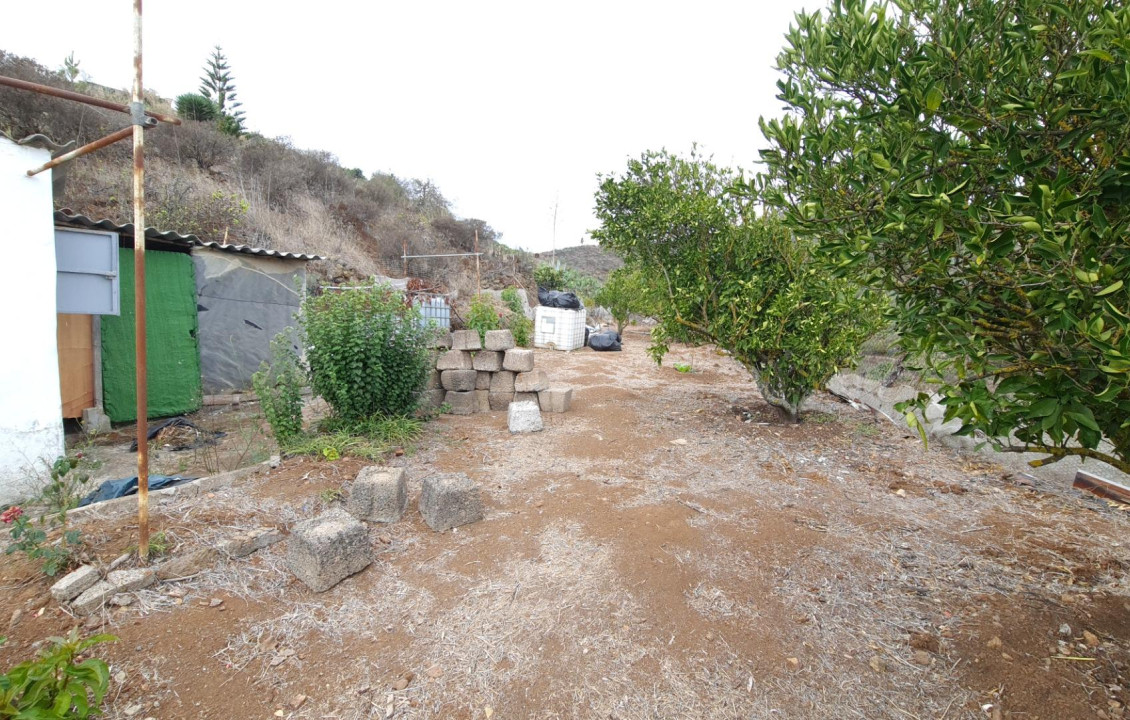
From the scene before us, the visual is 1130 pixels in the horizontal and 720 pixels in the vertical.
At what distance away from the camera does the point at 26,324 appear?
4359 millimetres

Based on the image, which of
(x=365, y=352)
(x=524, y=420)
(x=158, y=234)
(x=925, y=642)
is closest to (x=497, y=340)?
(x=524, y=420)

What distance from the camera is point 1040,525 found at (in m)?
3.73

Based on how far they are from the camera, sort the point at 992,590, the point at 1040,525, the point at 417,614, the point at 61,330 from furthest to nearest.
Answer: the point at 61,330
the point at 1040,525
the point at 992,590
the point at 417,614

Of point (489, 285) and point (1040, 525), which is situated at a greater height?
point (489, 285)

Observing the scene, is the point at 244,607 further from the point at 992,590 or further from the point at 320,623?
the point at 992,590

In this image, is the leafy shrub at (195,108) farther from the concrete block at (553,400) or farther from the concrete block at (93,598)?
the concrete block at (93,598)

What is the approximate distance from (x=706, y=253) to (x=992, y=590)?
4258 millimetres

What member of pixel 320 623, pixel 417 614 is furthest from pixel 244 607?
pixel 417 614

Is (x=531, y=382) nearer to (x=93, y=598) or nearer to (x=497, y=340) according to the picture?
(x=497, y=340)

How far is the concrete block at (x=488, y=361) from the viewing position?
697 cm

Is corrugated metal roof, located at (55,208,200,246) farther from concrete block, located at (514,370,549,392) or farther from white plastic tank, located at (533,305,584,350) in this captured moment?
white plastic tank, located at (533,305,584,350)

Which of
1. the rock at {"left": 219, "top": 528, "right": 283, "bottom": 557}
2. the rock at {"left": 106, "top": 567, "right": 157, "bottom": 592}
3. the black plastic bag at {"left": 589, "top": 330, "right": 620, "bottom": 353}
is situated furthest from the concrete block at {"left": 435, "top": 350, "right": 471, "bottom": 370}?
the black plastic bag at {"left": 589, "top": 330, "right": 620, "bottom": 353}

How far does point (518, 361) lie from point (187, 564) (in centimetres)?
444

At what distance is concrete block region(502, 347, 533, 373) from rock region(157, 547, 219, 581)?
4.29 meters
